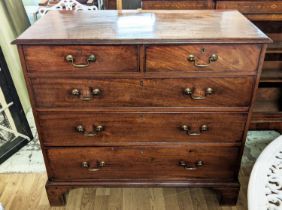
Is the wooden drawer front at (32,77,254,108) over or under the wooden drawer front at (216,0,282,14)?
under

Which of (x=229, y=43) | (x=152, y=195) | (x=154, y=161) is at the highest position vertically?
(x=229, y=43)

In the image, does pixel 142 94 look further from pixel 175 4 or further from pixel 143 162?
pixel 175 4

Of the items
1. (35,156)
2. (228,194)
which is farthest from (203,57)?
(35,156)

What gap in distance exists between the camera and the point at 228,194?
1.51 meters

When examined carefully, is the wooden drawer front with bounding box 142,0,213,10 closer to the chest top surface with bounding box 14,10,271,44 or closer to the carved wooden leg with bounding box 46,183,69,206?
the chest top surface with bounding box 14,10,271,44

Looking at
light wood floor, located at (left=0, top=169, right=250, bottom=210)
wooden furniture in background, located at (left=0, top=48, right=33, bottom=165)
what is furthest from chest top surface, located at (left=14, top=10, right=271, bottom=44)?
light wood floor, located at (left=0, top=169, right=250, bottom=210)

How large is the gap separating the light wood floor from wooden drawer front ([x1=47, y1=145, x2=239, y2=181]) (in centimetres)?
20

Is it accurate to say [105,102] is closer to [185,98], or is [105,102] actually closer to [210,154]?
[185,98]

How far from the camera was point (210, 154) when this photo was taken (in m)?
1.40

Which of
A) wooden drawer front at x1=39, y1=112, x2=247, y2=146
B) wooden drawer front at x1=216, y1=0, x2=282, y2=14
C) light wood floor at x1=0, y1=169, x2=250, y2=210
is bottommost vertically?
light wood floor at x1=0, y1=169, x2=250, y2=210

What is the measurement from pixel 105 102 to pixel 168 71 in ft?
1.01

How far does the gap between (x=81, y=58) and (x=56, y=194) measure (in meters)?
0.79

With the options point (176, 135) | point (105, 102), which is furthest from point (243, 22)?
point (105, 102)

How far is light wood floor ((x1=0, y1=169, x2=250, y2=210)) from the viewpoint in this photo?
1564 mm
